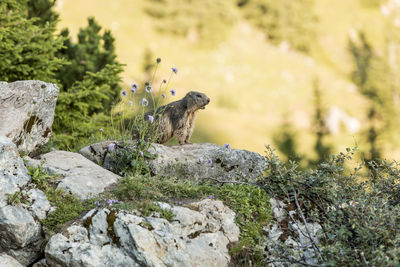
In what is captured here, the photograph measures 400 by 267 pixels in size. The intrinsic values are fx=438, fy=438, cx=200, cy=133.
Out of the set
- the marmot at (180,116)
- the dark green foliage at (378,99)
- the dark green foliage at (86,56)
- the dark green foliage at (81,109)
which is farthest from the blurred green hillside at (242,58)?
the marmot at (180,116)

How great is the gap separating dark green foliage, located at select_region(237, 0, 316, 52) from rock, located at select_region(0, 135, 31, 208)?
26.0 metres

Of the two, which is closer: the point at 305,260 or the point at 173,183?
the point at 305,260

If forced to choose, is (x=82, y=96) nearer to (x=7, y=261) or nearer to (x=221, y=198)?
(x=221, y=198)

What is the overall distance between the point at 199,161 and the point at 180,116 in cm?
120

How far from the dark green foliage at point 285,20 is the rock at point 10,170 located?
26.0 m

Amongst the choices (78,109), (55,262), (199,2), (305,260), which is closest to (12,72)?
(78,109)

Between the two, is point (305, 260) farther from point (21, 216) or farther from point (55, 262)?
point (21, 216)

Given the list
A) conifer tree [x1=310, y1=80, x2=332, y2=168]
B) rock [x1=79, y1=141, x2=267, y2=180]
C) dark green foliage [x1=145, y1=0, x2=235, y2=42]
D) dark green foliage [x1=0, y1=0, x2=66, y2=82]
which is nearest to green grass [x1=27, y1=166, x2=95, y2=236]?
rock [x1=79, y1=141, x2=267, y2=180]

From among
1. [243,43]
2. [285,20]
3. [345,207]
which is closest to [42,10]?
[345,207]

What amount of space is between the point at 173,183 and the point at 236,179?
1.08m

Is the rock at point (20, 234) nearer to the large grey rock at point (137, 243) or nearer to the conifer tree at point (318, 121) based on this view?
the large grey rock at point (137, 243)

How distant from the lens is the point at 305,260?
446cm

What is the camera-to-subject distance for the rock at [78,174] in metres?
4.90

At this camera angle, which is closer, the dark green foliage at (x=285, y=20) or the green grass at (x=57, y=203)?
the green grass at (x=57, y=203)
